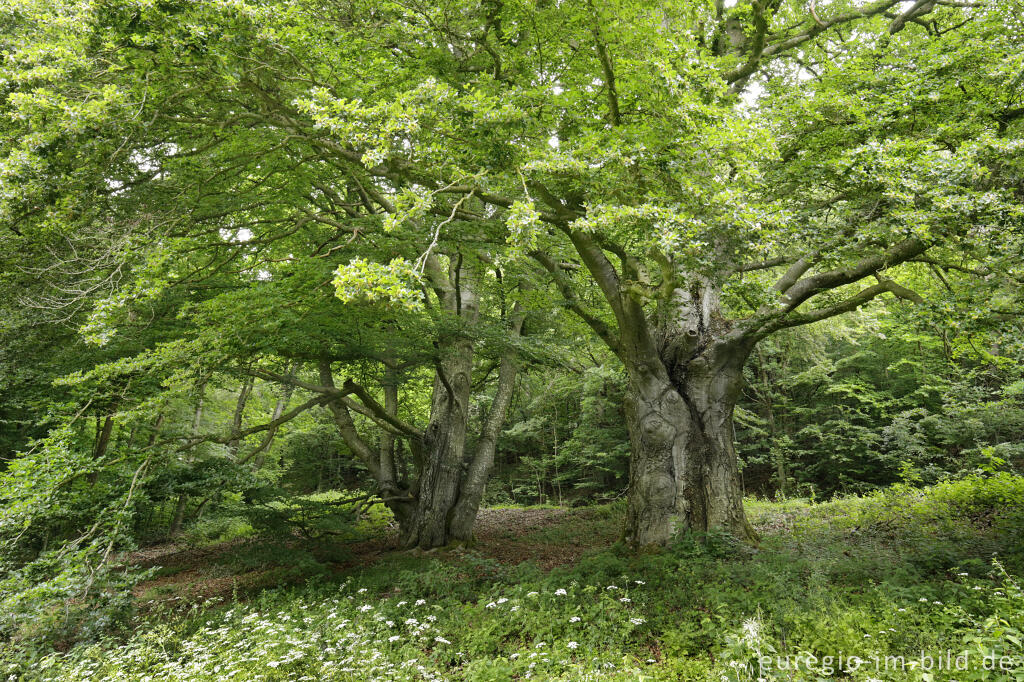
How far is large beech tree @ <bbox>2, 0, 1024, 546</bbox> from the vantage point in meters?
5.51

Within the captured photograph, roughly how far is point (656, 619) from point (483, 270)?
297 inches

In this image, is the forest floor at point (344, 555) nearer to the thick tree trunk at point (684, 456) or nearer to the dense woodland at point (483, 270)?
the dense woodland at point (483, 270)

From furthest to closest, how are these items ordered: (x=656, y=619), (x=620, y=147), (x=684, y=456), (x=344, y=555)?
(x=344, y=555), (x=684, y=456), (x=620, y=147), (x=656, y=619)

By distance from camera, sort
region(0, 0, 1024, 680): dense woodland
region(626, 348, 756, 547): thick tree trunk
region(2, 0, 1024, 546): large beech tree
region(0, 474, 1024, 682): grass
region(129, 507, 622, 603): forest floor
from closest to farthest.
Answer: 1. region(0, 474, 1024, 682): grass
2. region(0, 0, 1024, 680): dense woodland
3. region(2, 0, 1024, 546): large beech tree
4. region(626, 348, 756, 547): thick tree trunk
5. region(129, 507, 622, 603): forest floor

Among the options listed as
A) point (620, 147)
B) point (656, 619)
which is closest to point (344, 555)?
point (656, 619)

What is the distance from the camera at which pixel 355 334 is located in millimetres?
8125

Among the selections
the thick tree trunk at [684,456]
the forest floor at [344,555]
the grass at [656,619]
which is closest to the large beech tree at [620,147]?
the thick tree trunk at [684,456]

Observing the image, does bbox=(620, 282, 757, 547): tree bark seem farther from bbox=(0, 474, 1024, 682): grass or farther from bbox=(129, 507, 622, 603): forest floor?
bbox=(129, 507, 622, 603): forest floor

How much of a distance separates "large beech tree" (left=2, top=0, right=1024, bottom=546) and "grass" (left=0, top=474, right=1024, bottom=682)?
179 cm

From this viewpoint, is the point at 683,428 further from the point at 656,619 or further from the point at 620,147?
the point at 620,147

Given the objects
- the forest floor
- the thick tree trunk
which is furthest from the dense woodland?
the forest floor

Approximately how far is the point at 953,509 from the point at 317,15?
12.4m

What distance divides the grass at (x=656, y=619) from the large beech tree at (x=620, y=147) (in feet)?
5.88

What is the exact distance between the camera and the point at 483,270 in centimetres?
1106
